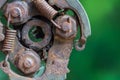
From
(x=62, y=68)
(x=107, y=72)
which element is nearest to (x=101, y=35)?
(x=107, y=72)

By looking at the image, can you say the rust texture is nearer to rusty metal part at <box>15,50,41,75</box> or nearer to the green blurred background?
rusty metal part at <box>15,50,41,75</box>

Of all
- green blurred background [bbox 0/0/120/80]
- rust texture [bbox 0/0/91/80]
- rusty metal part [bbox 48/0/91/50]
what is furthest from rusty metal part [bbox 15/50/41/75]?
green blurred background [bbox 0/0/120/80]

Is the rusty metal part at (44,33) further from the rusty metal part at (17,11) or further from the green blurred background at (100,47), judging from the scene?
the green blurred background at (100,47)

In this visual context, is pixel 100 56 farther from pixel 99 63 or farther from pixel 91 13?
pixel 91 13

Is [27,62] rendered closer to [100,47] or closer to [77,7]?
[77,7]

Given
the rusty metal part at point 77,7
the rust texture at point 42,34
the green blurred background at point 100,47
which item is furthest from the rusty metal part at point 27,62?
the green blurred background at point 100,47

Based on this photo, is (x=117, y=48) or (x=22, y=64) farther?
(x=117, y=48)
